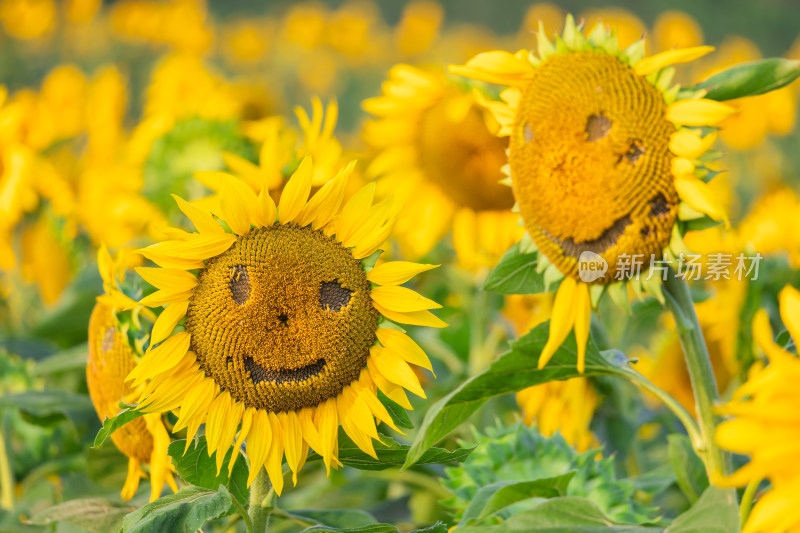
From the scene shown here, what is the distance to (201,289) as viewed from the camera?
0.71 metres

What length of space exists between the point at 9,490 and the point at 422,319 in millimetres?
718

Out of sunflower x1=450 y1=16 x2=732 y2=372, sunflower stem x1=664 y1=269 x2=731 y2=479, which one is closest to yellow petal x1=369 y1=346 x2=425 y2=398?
sunflower x1=450 y1=16 x2=732 y2=372

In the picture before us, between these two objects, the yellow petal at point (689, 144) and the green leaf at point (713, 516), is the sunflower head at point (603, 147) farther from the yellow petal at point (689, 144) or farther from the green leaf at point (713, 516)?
the green leaf at point (713, 516)

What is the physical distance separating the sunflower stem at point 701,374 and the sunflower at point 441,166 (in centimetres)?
61

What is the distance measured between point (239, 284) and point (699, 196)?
0.34m

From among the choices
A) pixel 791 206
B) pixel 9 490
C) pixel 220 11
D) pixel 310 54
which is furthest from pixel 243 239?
pixel 220 11

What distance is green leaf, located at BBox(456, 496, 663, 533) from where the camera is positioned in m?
0.68

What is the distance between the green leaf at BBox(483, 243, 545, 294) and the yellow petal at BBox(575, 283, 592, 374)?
0.15 feet

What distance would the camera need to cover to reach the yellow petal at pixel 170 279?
2.24 ft

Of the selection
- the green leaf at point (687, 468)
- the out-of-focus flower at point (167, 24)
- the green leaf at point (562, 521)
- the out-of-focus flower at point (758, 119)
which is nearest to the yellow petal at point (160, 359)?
the green leaf at point (562, 521)

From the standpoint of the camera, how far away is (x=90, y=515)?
0.81 meters

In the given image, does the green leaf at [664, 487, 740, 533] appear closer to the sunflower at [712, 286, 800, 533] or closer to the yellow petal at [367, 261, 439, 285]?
the sunflower at [712, 286, 800, 533]

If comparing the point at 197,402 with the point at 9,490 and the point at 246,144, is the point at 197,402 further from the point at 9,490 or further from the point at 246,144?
the point at 246,144

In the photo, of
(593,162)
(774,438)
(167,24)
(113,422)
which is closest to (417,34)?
(167,24)
